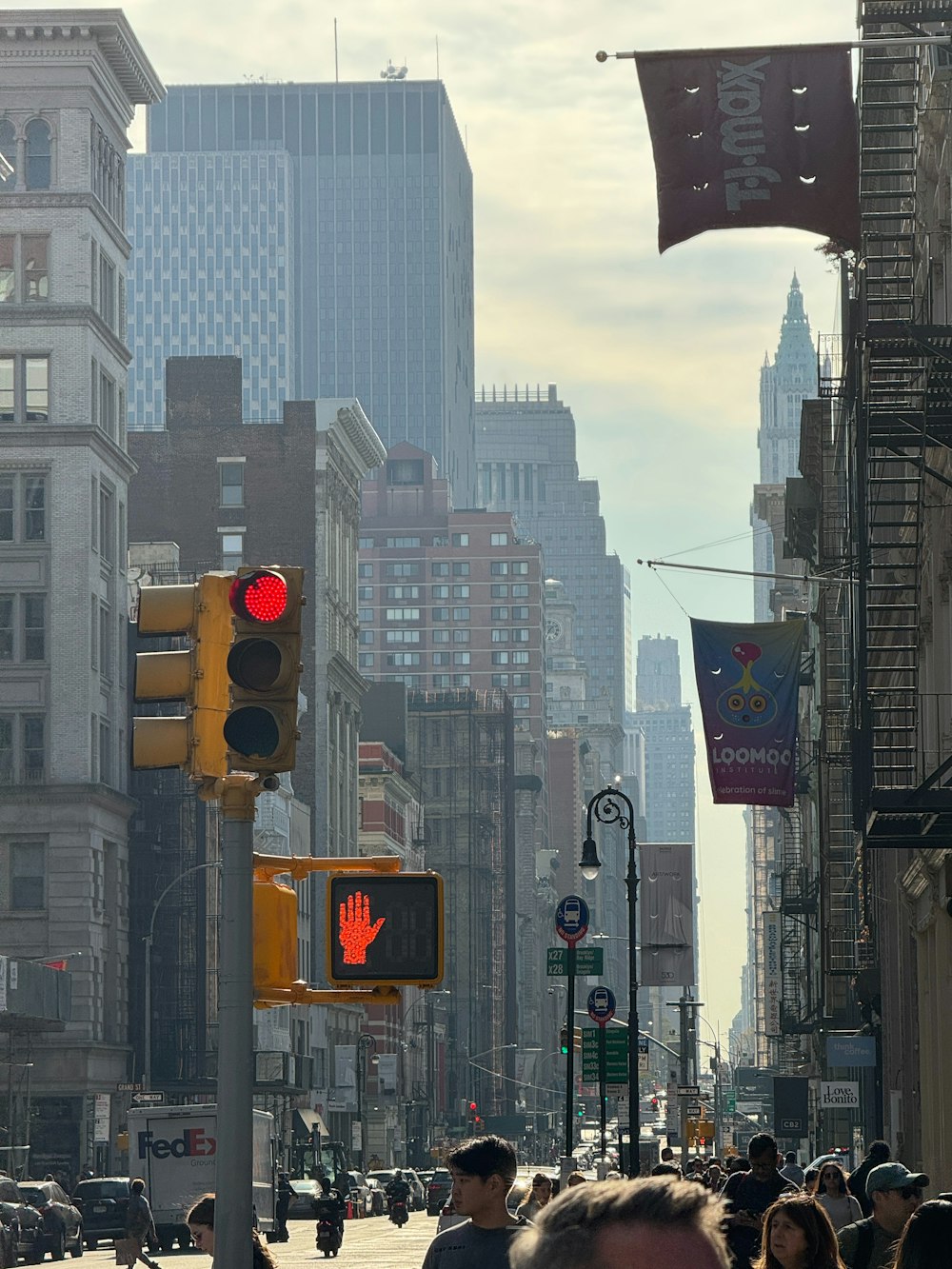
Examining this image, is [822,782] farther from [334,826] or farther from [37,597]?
[334,826]

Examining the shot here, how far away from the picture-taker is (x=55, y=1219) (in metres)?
52.4

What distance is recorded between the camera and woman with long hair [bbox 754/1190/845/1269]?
9.75 m

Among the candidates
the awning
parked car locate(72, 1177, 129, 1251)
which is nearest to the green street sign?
A: parked car locate(72, 1177, 129, 1251)

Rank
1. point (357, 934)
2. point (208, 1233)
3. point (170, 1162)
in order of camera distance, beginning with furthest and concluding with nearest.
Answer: point (170, 1162) < point (357, 934) < point (208, 1233)

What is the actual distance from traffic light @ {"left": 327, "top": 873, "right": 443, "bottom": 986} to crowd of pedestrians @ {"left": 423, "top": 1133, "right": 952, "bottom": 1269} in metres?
1.55

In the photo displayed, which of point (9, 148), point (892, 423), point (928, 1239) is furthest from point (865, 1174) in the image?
point (9, 148)

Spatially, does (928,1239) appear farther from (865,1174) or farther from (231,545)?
(231,545)

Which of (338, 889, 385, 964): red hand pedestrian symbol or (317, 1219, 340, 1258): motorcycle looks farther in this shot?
(317, 1219, 340, 1258): motorcycle

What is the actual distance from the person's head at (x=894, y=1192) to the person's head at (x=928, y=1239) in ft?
15.7

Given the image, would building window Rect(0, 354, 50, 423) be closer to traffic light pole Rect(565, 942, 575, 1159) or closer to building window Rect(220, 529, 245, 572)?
building window Rect(220, 529, 245, 572)

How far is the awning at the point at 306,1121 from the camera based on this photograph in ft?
398

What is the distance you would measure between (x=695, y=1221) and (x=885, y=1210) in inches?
377

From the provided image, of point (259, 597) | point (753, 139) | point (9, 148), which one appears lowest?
point (259, 597)

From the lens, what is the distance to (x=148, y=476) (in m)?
138
